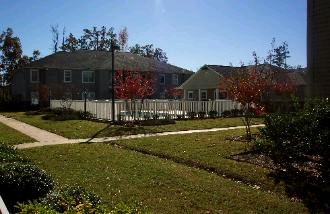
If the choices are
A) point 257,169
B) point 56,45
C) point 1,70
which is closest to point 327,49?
point 257,169

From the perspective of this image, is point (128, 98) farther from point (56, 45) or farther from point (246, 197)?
point (56, 45)

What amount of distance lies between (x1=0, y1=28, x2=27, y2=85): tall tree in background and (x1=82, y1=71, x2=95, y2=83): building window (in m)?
13.5

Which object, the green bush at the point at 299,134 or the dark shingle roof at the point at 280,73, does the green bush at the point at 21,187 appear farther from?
the dark shingle roof at the point at 280,73

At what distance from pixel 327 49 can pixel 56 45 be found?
76680 mm

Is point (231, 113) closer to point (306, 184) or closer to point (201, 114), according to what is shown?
point (201, 114)

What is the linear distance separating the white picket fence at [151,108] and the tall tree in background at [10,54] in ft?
111

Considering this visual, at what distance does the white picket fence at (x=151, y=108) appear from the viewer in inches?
1072

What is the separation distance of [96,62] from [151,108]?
2834 cm

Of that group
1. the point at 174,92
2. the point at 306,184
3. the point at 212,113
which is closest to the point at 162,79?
the point at 174,92

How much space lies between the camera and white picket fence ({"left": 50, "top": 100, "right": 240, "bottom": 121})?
2723 centimetres

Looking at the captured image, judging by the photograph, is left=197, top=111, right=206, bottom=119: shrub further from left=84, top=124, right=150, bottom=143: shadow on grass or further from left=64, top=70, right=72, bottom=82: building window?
left=64, top=70, right=72, bottom=82: building window

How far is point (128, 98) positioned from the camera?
26.6m

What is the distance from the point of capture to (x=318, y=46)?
436 inches

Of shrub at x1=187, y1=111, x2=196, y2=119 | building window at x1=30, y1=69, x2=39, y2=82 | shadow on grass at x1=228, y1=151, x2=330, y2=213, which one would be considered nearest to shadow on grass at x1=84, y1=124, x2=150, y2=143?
shrub at x1=187, y1=111, x2=196, y2=119
